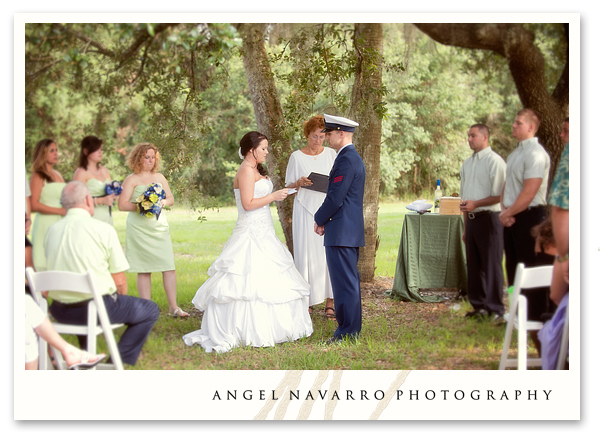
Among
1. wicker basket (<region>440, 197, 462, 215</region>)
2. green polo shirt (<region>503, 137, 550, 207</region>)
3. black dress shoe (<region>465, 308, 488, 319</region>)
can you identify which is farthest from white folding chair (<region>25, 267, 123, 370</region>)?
green polo shirt (<region>503, 137, 550, 207</region>)

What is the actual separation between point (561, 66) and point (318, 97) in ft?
6.37

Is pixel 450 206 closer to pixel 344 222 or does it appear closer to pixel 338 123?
pixel 344 222

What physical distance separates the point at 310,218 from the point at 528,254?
1.89 m

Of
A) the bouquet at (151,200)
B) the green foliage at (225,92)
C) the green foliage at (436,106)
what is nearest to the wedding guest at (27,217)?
the green foliage at (225,92)

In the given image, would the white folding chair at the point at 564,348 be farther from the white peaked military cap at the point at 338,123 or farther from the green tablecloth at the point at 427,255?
the white peaked military cap at the point at 338,123

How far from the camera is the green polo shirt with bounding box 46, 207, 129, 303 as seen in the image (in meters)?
3.37

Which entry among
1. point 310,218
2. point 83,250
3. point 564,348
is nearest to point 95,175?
point 83,250

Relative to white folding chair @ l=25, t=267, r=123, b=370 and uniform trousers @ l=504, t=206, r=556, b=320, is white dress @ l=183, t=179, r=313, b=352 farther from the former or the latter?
uniform trousers @ l=504, t=206, r=556, b=320

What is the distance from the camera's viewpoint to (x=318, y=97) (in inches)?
185

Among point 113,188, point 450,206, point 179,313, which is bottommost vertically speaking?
point 179,313

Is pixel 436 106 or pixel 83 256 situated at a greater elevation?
pixel 436 106

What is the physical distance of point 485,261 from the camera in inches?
151
